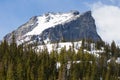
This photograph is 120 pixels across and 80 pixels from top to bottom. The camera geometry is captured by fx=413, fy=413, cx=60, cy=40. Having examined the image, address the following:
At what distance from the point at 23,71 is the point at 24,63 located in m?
12.5

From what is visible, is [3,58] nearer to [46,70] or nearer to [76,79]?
[46,70]

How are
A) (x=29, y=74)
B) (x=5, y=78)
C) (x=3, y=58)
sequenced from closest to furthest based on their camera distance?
(x=5, y=78) < (x=29, y=74) < (x=3, y=58)

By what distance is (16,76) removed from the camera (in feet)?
573

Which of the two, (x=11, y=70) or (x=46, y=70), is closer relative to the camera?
(x=11, y=70)

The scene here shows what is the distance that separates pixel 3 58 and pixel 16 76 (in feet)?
83.1

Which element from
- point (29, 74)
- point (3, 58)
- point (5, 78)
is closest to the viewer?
point (5, 78)

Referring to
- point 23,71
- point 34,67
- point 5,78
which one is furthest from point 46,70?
point 5,78

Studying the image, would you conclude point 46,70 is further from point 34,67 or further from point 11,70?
point 11,70

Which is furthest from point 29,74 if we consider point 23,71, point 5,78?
point 5,78

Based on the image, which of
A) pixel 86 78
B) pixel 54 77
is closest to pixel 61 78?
pixel 54 77

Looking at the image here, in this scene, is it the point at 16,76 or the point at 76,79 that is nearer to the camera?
the point at 16,76

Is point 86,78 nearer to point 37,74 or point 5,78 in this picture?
point 37,74

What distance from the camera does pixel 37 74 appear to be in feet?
616

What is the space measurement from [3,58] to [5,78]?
29224 mm
